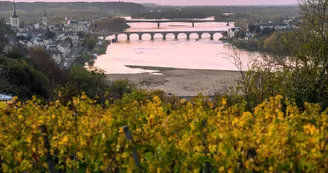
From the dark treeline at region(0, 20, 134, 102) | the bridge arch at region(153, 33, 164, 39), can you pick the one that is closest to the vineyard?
the dark treeline at region(0, 20, 134, 102)

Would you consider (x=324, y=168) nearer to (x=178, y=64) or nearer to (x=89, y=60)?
(x=178, y=64)

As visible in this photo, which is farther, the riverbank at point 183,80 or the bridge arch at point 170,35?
the bridge arch at point 170,35

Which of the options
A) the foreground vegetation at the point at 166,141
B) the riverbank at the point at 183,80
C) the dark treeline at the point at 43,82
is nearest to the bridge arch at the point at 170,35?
the riverbank at the point at 183,80

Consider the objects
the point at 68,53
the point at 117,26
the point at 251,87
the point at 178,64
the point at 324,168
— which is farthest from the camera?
the point at 117,26

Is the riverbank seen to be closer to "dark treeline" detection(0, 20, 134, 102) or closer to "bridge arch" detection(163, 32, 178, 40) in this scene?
"dark treeline" detection(0, 20, 134, 102)

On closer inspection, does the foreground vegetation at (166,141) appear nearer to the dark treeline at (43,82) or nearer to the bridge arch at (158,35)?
the dark treeline at (43,82)

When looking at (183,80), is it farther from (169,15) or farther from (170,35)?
(169,15)

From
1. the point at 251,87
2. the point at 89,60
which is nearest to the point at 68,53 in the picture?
the point at 89,60
